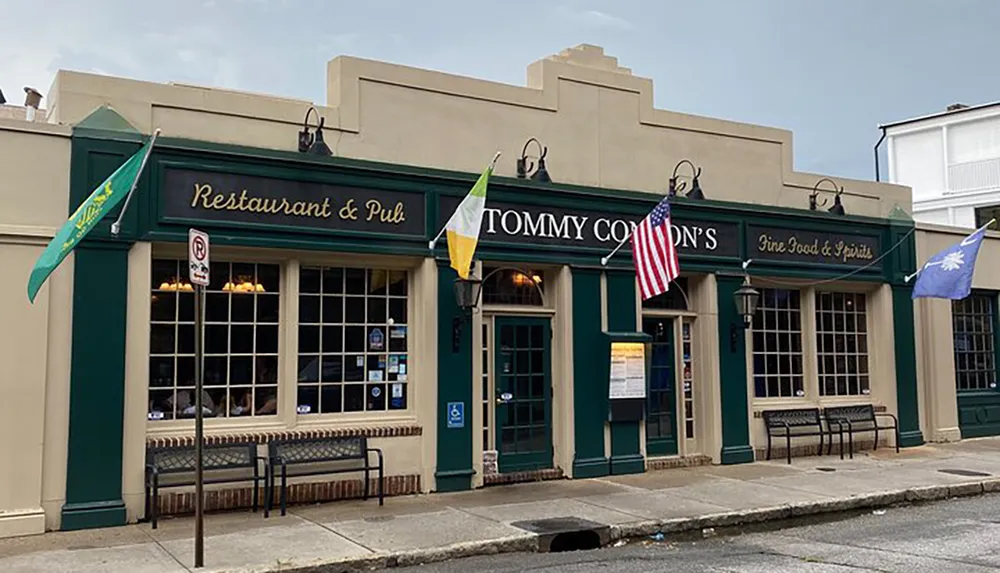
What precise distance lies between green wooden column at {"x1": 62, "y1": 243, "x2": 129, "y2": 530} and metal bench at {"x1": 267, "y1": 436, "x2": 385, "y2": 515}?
62.2 inches

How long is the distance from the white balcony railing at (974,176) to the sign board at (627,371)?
24764 millimetres

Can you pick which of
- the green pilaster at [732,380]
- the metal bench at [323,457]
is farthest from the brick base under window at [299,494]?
the green pilaster at [732,380]

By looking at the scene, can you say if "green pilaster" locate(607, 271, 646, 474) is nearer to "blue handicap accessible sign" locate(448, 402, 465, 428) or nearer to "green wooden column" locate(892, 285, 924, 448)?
"blue handicap accessible sign" locate(448, 402, 465, 428)

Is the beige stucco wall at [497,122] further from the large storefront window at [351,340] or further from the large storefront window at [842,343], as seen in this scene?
the large storefront window at [842,343]

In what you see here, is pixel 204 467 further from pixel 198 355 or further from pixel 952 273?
pixel 952 273

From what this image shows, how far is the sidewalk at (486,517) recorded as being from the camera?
761 centimetres

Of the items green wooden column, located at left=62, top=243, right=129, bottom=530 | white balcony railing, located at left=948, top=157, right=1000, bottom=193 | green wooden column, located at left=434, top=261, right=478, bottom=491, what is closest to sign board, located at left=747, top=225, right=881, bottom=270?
green wooden column, located at left=434, top=261, right=478, bottom=491

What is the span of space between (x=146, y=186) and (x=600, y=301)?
5.93 m

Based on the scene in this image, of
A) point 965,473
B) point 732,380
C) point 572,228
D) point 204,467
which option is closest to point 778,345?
point 732,380

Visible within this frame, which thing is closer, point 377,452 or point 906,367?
point 377,452

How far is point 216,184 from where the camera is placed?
9.71 meters

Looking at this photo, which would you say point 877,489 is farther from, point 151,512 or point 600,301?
point 151,512

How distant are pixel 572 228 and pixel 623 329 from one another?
1597mm

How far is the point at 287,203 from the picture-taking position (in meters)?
10.1
